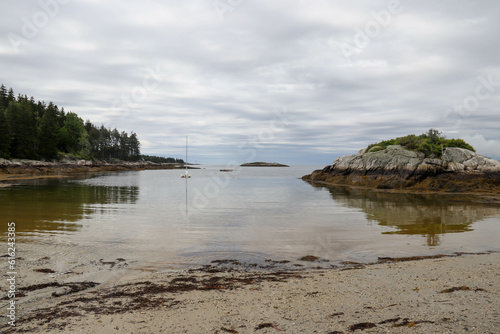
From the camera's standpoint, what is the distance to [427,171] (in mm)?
36844

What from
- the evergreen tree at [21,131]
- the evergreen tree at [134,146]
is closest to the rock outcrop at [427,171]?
the evergreen tree at [21,131]

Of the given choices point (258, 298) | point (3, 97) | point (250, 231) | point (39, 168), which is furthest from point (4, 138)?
point (258, 298)

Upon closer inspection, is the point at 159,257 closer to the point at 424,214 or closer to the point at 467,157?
the point at 424,214

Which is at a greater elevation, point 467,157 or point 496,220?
point 467,157

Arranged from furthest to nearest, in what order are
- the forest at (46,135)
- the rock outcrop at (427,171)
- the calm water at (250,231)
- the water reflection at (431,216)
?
the forest at (46,135)
the rock outcrop at (427,171)
the water reflection at (431,216)
the calm water at (250,231)

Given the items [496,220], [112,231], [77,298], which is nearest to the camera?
[77,298]

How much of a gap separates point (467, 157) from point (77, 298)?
43.3m

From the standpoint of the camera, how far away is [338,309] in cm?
566

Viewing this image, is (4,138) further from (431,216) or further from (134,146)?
(134,146)

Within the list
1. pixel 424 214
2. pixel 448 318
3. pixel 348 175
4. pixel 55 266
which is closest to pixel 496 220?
pixel 424 214

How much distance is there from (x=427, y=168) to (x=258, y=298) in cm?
3786

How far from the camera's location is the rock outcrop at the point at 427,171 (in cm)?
3359

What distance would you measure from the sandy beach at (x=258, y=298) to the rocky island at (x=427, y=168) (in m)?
30.0

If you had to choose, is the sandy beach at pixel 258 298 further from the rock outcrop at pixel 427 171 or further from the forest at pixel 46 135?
the forest at pixel 46 135
